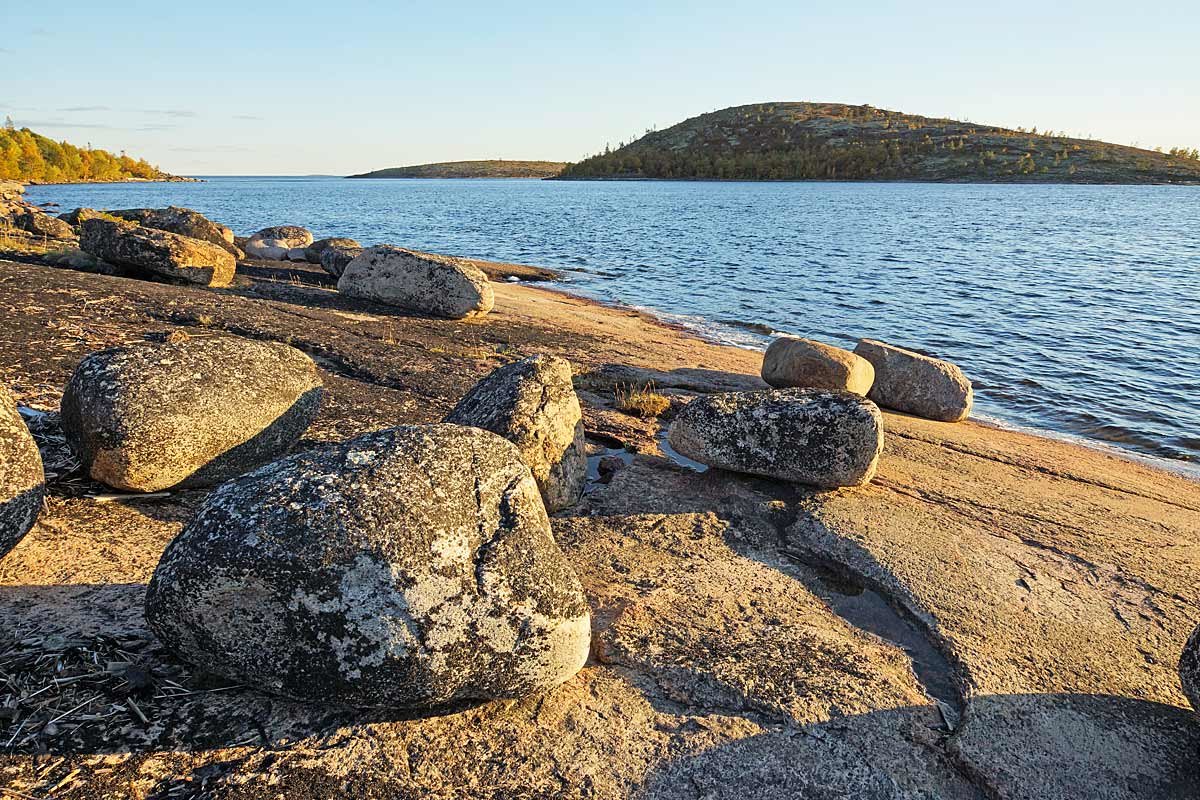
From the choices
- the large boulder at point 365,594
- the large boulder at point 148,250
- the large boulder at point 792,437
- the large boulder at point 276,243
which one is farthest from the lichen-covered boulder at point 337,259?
the large boulder at point 365,594

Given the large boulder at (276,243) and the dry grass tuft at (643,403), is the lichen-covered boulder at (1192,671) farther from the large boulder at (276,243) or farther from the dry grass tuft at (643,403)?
the large boulder at (276,243)

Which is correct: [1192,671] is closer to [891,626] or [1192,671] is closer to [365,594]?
[891,626]

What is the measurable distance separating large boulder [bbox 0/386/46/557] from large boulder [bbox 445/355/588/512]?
2.78m

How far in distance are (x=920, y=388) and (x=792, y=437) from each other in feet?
16.4

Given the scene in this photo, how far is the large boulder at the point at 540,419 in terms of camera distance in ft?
18.1

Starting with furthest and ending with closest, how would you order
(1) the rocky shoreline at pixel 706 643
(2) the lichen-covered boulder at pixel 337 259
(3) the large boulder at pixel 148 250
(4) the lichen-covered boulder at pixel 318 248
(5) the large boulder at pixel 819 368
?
1. (4) the lichen-covered boulder at pixel 318 248
2. (2) the lichen-covered boulder at pixel 337 259
3. (3) the large boulder at pixel 148 250
4. (5) the large boulder at pixel 819 368
5. (1) the rocky shoreline at pixel 706 643

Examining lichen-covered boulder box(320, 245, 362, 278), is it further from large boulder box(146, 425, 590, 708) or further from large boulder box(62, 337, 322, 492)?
large boulder box(146, 425, 590, 708)

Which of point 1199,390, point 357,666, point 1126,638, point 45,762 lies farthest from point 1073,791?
point 1199,390

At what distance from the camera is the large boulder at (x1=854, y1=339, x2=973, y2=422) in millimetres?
10359

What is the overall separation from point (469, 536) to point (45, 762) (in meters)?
1.89

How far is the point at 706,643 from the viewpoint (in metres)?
4.08

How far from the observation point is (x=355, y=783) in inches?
116

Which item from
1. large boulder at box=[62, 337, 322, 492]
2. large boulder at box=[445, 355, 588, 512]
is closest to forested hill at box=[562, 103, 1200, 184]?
large boulder at box=[445, 355, 588, 512]

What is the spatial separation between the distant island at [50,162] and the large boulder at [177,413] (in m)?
91.7
